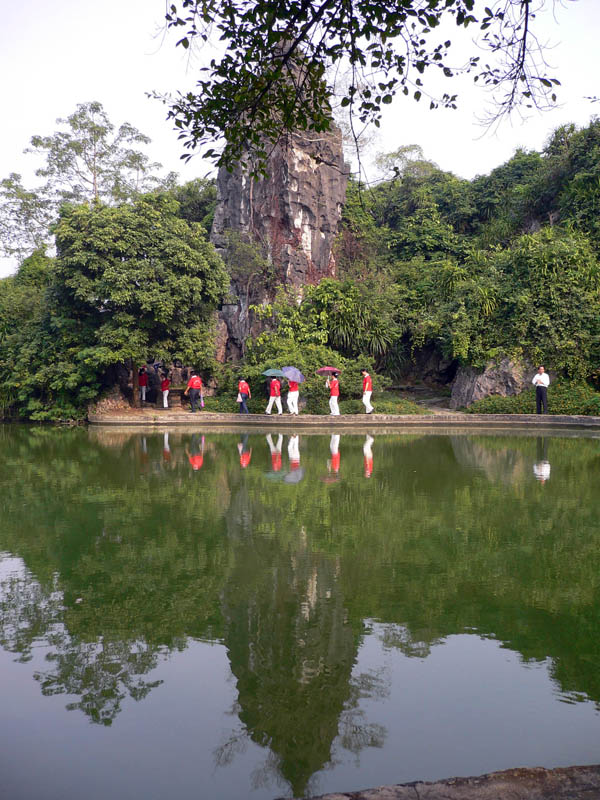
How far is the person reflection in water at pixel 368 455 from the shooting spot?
38.5ft

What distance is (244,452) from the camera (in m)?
14.9

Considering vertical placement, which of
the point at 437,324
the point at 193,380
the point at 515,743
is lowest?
the point at 515,743

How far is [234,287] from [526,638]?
2658 centimetres

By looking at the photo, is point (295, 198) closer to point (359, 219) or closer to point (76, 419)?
point (359, 219)

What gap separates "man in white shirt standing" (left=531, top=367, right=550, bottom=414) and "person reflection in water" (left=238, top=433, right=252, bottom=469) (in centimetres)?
894

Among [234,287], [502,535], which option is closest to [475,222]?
[234,287]

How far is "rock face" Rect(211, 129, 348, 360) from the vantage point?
1141 inches

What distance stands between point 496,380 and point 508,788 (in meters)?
21.9

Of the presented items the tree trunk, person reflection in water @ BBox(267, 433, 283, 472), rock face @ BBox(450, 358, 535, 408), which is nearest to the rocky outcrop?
rock face @ BBox(450, 358, 535, 408)

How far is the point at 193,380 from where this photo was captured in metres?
25.0

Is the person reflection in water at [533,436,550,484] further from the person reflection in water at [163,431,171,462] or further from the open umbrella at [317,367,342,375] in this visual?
the open umbrella at [317,367,342,375]

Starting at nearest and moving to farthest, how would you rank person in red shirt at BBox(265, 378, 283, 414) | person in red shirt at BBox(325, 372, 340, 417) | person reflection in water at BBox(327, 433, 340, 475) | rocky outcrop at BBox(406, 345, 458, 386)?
person reflection in water at BBox(327, 433, 340, 475)
person in red shirt at BBox(325, 372, 340, 417)
person in red shirt at BBox(265, 378, 283, 414)
rocky outcrop at BBox(406, 345, 458, 386)

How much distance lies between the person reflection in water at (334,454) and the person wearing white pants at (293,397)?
3.44 m

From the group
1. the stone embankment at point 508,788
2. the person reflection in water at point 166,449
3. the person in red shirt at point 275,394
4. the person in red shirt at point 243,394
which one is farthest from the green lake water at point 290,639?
the person in red shirt at point 243,394
